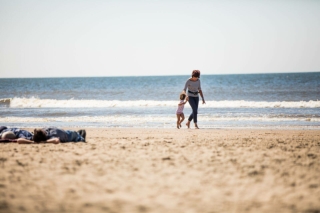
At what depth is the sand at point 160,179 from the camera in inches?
144

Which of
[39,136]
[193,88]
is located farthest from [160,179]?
[193,88]

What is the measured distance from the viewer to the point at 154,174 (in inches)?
187

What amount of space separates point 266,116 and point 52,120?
903 centimetres

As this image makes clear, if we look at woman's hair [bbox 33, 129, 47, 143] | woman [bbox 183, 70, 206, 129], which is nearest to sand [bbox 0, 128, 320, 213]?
woman's hair [bbox 33, 129, 47, 143]

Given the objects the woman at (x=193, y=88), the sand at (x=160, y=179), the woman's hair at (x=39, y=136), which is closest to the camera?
the sand at (x=160, y=179)

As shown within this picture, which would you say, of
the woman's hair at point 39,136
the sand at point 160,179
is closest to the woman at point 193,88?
the sand at point 160,179

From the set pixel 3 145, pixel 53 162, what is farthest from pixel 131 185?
pixel 3 145

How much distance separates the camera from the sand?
3646 mm

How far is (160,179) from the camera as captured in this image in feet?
14.8

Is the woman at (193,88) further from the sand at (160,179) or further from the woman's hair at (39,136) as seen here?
the woman's hair at (39,136)

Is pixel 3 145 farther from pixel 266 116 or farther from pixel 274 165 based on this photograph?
pixel 266 116

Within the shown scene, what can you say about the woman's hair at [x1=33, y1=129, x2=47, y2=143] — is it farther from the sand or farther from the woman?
the woman

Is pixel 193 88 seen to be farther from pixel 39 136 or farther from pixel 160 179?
pixel 160 179

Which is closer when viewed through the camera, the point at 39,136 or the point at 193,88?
the point at 39,136
